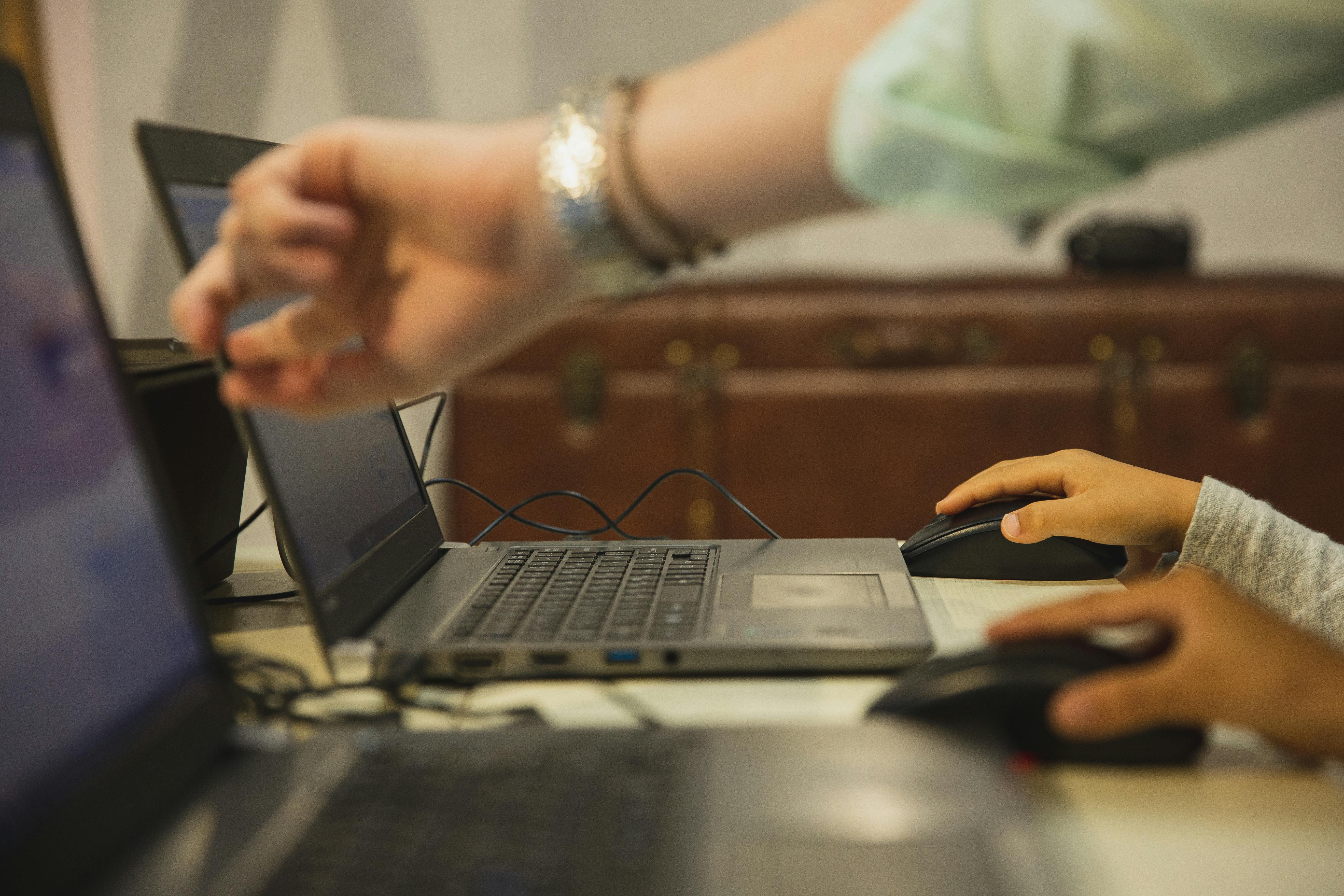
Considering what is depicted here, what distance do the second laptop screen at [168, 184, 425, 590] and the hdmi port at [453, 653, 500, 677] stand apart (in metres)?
0.09

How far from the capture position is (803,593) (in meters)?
0.66

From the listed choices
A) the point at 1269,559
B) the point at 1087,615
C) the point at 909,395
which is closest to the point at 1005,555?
the point at 1269,559

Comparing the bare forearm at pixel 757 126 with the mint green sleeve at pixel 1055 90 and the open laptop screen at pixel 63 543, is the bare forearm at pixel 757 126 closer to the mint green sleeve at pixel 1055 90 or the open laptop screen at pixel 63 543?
the mint green sleeve at pixel 1055 90

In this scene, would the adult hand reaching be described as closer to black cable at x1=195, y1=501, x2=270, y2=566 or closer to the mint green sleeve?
the mint green sleeve

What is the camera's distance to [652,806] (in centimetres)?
41

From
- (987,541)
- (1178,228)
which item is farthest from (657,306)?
(987,541)

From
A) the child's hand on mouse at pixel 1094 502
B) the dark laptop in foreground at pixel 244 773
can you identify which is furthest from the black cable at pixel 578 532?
the dark laptop in foreground at pixel 244 773

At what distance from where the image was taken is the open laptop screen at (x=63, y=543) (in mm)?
354

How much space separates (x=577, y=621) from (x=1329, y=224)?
1984 millimetres

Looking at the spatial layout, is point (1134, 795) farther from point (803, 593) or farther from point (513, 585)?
point (513, 585)

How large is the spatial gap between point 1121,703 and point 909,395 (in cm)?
127

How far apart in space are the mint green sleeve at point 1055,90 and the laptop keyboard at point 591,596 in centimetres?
30

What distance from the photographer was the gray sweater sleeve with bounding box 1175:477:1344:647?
68 cm

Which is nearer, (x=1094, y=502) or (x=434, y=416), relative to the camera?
(x=1094, y=502)
